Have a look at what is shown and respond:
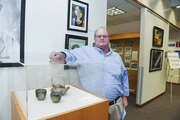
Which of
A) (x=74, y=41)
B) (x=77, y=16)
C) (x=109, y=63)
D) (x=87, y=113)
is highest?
(x=77, y=16)

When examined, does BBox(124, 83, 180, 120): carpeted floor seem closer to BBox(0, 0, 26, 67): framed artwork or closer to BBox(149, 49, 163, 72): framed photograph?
BBox(149, 49, 163, 72): framed photograph

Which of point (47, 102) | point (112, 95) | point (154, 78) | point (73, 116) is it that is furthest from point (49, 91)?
point (154, 78)

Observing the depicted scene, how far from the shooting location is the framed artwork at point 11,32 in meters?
1.16

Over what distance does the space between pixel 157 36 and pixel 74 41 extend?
3.35 m

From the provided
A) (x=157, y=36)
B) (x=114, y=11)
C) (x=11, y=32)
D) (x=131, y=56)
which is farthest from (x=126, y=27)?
(x=11, y=32)

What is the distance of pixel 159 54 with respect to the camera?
421cm

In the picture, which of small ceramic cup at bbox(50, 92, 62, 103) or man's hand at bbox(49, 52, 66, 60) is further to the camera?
man's hand at bbox(49, 52, 66, 60)

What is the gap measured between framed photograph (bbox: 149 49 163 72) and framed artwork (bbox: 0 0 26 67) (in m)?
3.57

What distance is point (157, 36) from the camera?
13.2ft

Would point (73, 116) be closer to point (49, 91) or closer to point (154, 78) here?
point (49, 91)

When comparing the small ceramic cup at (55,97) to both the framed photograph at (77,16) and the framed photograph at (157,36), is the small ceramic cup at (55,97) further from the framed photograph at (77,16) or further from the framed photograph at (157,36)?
the framed photograph at (157,36)

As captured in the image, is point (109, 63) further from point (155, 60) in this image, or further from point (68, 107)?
point (155, 60)

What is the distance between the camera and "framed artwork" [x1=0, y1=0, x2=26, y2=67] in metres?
1.16

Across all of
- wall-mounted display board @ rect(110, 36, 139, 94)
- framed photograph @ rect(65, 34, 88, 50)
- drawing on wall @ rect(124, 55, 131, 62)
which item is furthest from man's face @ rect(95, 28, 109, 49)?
drawing on wall @ rect(124, 55, 131, 62)
